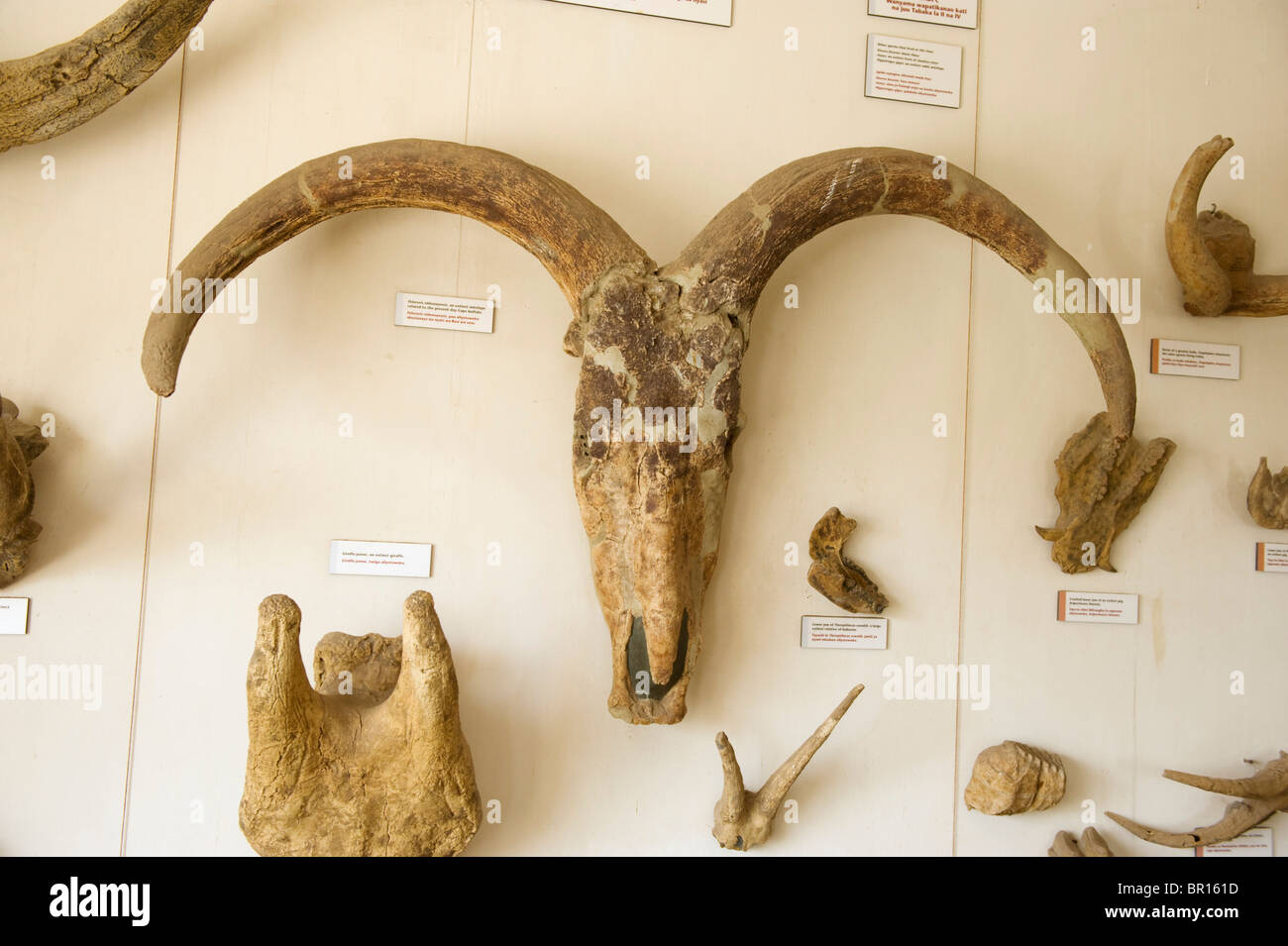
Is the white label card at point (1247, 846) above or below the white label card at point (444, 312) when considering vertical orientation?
below

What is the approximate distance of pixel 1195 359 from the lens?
286cm

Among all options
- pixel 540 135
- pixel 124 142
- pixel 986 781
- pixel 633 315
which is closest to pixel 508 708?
pixel 633 315

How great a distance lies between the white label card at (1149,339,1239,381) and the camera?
2.83m

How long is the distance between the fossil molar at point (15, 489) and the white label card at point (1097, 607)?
9.23 ft

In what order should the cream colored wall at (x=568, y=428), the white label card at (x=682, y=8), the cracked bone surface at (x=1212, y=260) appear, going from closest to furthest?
the cream colored wall at (x=568, y=428) → the white label card at (x=682, y=8) → the cracked bone surface at (x=1212, y=260)

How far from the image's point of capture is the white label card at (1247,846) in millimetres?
2794

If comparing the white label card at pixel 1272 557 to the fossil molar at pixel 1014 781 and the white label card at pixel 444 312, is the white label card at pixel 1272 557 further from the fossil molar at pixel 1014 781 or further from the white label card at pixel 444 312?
the white label card at pixel 444 312

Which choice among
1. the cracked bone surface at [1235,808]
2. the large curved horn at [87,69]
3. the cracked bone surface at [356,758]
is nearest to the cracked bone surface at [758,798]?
the cracked bone surface at [356,758]

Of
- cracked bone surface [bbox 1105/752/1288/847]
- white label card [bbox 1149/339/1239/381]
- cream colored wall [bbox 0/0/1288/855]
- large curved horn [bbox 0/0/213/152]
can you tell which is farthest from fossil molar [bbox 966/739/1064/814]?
large curved horn [bbox 0/0/213/152]

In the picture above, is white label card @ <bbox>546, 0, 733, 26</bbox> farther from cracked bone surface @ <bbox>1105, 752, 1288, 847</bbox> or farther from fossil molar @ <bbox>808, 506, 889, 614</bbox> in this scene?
cracked bone surface @ <bbox>1105, 752, 1288, 847</bbox>

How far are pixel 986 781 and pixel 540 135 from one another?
2222 millimetres

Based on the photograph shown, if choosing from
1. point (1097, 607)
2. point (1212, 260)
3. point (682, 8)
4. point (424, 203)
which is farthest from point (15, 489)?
point (1212, 260)

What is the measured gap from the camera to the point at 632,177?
2.53 meters

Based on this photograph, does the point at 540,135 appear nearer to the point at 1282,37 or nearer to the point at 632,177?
the point at 632,177
